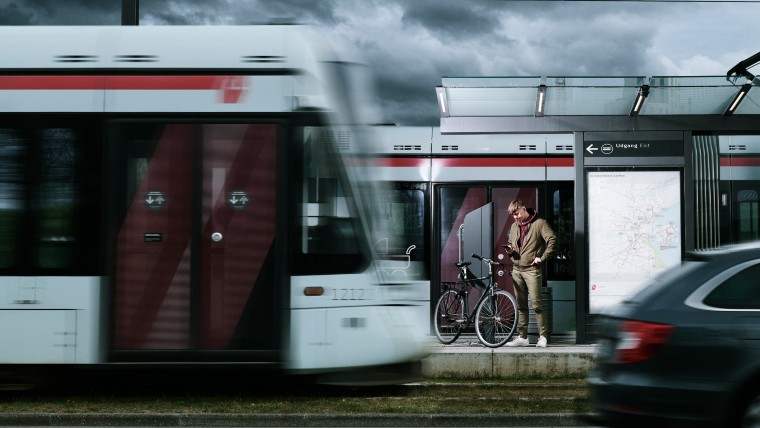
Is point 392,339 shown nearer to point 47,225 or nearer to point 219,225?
point 219,225

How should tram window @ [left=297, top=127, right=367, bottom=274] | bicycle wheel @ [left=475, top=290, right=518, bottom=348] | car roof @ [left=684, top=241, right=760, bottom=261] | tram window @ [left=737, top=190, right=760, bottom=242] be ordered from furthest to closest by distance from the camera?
tram window @ [left=737, top=190, right=760, bottom=242]
bicycle wheel @ [left=475, top=290, right=518, bottom=348]
tram window @ [left=297, top=127, right=367, bottom=274]
car roof @ [left=684, top=241, right=760, bottom=261]

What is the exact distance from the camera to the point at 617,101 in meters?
13.3

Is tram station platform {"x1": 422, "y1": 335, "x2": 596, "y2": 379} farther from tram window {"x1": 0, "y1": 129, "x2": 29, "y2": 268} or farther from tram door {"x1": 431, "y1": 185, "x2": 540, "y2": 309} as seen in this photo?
tram window {"x1": 0, "y1": 129, "x2": 29, "y2": 268}

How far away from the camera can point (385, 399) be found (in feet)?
31.7

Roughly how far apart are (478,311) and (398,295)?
453 cm

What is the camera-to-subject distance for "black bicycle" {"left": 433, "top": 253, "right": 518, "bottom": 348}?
13.8 metres

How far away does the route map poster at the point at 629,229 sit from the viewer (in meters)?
13.4

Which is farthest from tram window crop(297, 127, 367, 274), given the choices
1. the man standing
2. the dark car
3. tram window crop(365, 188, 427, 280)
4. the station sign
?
tram window crop(365, 188, 427, 280)

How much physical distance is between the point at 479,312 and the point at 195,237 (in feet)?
18.4

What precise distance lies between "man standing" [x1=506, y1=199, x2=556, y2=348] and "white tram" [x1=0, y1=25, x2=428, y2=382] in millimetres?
4179

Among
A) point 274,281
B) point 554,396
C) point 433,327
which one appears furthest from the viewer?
point 433,327

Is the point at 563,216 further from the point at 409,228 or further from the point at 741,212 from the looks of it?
the point at 741,212

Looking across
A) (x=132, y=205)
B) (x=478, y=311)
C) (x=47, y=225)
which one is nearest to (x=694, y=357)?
(x=132, y=205)

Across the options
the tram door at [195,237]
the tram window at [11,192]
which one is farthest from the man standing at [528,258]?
the tram window at [11,192]
